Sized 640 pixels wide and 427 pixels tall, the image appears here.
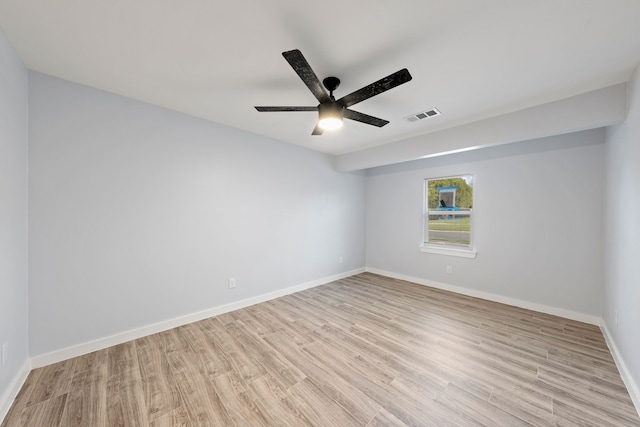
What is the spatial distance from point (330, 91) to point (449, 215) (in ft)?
10.8

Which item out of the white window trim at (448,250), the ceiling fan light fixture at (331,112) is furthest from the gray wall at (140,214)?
the white window trim at (448,250)

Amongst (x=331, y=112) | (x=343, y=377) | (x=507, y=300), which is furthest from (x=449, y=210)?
(x=343, y=377)

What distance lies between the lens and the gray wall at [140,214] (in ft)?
6.97

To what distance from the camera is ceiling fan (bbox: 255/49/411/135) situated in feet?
4.93

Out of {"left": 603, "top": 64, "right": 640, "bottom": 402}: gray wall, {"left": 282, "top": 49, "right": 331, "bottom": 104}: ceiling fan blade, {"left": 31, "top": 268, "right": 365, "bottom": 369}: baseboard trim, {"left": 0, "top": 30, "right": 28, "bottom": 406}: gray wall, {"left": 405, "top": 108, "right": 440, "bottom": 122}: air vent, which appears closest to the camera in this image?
{"left": 282, "top": 49, "right": 331, "bottom": 104}: ceiling fan blade

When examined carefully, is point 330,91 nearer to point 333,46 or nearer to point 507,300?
point 333,46

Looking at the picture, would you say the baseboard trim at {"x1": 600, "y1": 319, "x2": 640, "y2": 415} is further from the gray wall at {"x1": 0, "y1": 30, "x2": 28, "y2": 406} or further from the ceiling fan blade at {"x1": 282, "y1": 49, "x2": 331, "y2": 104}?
the gray wall at {"x1": 0, "y1": 30, "x2": 28, "y2": 406}

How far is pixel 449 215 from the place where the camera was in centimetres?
425

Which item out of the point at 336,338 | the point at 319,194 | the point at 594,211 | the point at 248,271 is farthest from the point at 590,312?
the point at 248,271

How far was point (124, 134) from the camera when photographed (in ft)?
8.20

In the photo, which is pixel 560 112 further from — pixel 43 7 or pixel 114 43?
pixel 43 7

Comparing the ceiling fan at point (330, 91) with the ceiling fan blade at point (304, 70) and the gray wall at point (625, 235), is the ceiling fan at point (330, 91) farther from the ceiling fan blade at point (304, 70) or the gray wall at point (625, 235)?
the gray wall at point (625, 235)

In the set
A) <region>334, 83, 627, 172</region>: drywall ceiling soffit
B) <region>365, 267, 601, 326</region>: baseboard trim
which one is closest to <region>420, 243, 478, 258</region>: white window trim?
<region>365, 267, 601, 326</region>: baseboard trim

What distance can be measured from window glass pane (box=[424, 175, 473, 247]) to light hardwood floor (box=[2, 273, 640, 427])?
149cm
